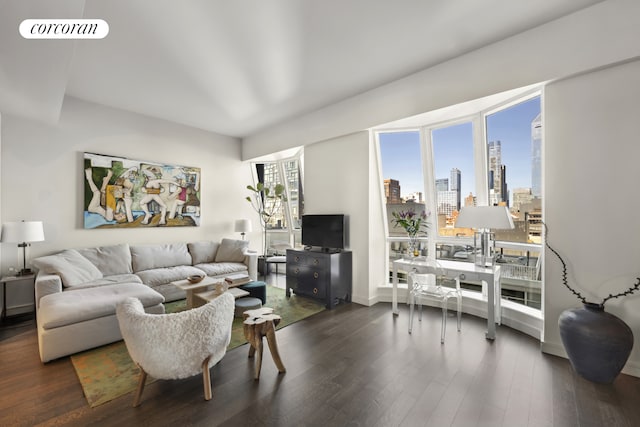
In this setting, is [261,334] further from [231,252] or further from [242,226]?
[242,226]

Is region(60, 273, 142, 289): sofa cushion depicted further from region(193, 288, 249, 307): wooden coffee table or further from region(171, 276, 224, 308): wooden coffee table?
region(193, 288, 249, 307): wooden coffee table

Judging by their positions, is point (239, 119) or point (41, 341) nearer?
point (41, 341)

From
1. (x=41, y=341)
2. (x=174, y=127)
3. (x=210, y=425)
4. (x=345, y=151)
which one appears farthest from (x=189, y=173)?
(x=210, y=425)

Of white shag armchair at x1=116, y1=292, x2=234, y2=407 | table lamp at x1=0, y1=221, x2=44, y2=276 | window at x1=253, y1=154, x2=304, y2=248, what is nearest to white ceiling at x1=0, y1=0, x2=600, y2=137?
table lamp at x1=0, y1=221, x2=44, y2=276

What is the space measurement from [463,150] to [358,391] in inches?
130

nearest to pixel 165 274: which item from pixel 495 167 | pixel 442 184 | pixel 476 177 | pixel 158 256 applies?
pixel 158 256

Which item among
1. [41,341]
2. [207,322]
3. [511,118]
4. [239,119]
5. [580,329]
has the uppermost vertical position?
[239,119]

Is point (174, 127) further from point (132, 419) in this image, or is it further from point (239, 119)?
point (132, 419)

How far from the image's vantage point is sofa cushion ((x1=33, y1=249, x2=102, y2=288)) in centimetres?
316

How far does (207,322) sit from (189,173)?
4.04 metres

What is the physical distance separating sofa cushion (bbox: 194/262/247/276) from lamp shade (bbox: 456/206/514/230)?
3.57 m

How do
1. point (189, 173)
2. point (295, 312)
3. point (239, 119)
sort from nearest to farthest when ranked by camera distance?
point (295, 312) → point (239, 119) → point (189, 173)

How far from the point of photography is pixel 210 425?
5.41 ft

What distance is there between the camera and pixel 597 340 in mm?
2068
